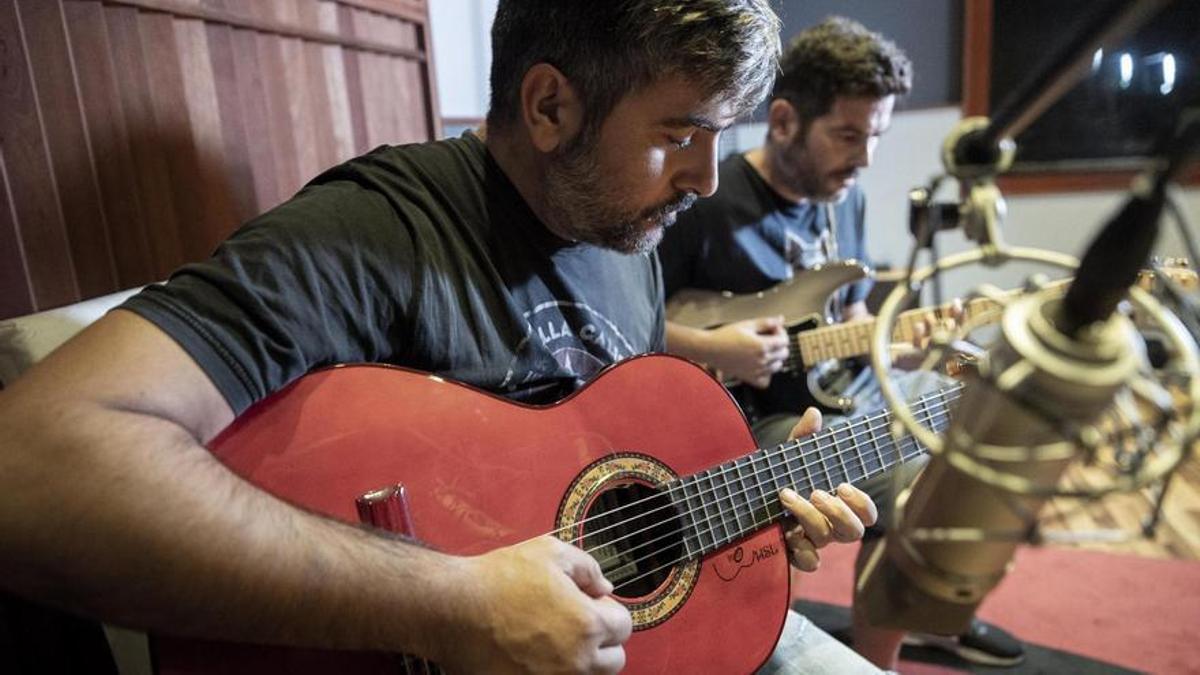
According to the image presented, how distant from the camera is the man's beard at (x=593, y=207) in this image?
0.97m

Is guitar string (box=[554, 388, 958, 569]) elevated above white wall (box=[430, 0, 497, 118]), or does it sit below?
below

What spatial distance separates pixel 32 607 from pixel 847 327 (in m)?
1.57

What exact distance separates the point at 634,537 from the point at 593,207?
432 mm

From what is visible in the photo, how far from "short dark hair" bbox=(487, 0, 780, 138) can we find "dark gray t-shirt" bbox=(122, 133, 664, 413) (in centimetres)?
17

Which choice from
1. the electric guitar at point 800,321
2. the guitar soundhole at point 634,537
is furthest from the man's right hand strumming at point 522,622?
the electric guitar at point 800,321

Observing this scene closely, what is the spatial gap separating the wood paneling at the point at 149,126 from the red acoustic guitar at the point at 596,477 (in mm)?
477

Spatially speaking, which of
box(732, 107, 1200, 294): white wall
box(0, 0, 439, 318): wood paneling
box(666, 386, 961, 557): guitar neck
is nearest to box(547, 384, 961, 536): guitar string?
box(666, 386, 961, 557): guitar neck

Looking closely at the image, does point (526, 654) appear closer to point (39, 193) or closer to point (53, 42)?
point (39, 193)

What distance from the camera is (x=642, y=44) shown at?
899 millimetres

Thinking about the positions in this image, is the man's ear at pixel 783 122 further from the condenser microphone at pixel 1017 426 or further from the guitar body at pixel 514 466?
the condenser microphone at pixel 1017 426

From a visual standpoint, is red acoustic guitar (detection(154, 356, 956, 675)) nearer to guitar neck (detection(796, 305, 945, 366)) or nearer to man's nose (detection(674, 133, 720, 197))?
man's nose (detection(674, 133, 720, 197))

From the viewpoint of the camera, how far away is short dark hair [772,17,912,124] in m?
1.79

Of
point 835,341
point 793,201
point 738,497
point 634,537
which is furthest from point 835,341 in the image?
point 634,537

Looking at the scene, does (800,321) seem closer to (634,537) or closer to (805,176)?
(805,176)
